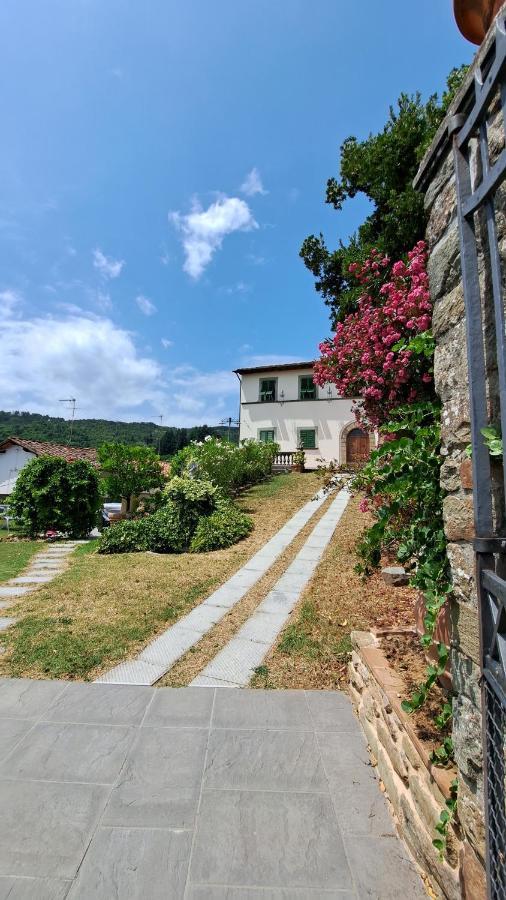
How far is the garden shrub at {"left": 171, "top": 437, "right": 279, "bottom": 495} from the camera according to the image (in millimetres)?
11062

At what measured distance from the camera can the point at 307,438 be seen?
2133 centimetres

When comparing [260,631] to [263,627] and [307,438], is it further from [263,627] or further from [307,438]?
[307,438]

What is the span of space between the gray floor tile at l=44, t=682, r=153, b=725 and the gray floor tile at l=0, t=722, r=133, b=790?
0.07 meters

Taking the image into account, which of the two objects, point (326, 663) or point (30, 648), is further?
point (30, 648)

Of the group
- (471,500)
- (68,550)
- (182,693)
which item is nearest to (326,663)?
(182,693)

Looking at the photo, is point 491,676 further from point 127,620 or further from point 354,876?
point 127,620

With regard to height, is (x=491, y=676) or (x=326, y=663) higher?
(x=491, y=676)

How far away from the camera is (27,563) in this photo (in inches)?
295

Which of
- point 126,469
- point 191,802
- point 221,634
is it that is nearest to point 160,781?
point 191,802

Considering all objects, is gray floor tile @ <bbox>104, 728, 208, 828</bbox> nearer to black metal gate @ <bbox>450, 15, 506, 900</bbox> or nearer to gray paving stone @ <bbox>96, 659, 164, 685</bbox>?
gray paving stone @ <bbox>96, 659, 164, 685</bbox>

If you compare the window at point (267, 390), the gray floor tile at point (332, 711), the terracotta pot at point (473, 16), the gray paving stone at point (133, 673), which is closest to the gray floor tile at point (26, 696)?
the gray paving stone at point (133, 673)

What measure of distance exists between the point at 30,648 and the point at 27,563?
177 inches

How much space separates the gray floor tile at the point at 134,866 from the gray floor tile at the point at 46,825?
70 millimetres

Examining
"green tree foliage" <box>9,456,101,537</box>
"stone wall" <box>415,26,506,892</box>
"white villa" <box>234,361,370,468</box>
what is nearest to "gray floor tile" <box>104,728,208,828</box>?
"stone wall" <box>415,26,506,892</box>
